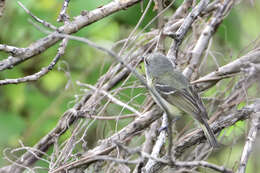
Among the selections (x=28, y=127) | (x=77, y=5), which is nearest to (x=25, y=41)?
(x=28, y=127)

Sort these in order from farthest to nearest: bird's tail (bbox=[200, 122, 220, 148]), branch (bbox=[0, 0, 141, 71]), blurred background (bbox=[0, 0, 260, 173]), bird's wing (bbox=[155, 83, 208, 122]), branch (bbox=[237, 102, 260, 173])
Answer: blurred background (bbox=[0, 0, 260, 173]) → bird's wing (bbox=[155, 83, 208, 122]) → bird's tail (bbox=[200, 122, 220, 148]) → branch (bbox=[0, 0, 141, 71]) → branch (bbox=[237, 102, 260, 173])

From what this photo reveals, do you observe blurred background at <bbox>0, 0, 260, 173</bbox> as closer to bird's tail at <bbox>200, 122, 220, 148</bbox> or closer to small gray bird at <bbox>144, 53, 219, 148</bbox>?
small gray bird at <bbox>144, 53, 219, 148</bbox>

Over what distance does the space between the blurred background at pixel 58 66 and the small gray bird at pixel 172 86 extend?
0.22m

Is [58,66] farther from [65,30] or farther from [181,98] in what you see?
[181,98]

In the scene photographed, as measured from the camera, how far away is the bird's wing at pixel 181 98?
3310 millimetres

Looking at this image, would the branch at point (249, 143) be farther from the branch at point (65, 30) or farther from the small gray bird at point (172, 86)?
the branch at point (65, 30)

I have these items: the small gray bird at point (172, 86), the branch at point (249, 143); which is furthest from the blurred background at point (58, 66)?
the branch at point (249, 143)

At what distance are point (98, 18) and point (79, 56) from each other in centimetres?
250

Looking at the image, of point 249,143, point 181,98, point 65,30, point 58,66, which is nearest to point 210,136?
point 249,143

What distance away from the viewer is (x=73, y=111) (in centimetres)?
332

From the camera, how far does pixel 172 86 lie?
369 cm

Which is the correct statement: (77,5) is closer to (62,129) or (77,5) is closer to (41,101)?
(62,129)

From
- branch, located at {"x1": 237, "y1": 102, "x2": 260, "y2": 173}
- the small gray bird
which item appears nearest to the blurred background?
the small gray bird

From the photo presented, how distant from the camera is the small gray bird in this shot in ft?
10.9
